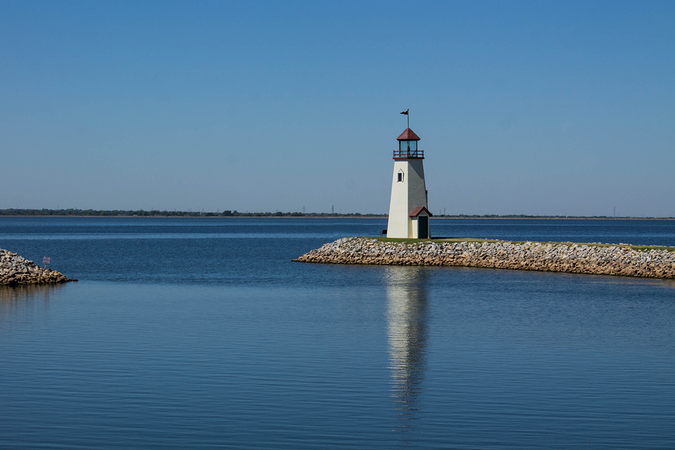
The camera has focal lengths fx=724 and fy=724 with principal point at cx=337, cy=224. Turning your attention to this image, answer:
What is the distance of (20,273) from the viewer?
3462 centimetres

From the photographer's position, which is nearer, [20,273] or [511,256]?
[20,273]

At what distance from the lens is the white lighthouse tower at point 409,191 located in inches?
2071

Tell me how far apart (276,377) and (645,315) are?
51.0 feet

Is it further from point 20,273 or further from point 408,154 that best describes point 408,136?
point 20,273

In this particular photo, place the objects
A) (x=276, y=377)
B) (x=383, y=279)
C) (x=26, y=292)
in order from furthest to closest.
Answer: (x=383, y=279)
(x=26, y=292)
(x=276, y=377)

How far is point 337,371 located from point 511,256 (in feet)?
112

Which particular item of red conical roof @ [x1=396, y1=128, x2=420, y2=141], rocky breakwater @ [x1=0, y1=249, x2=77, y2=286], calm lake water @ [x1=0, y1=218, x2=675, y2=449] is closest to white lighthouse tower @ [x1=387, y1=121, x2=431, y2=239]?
red conical roof @ [x1=396, y1=128, x2=420, y2=141]

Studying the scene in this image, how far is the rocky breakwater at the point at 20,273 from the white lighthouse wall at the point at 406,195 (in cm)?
2498

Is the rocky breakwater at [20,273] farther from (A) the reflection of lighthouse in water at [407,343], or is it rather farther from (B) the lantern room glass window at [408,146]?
(B) the lantern room glass window at [408,146]

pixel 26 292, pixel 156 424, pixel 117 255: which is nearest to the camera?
pixel 156 424

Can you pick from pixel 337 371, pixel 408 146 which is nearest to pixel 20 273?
pixel 337 371

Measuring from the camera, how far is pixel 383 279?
4072 cm

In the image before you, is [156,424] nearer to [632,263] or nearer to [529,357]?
[529,357]

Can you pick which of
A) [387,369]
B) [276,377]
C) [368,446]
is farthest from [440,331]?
[368,446]
